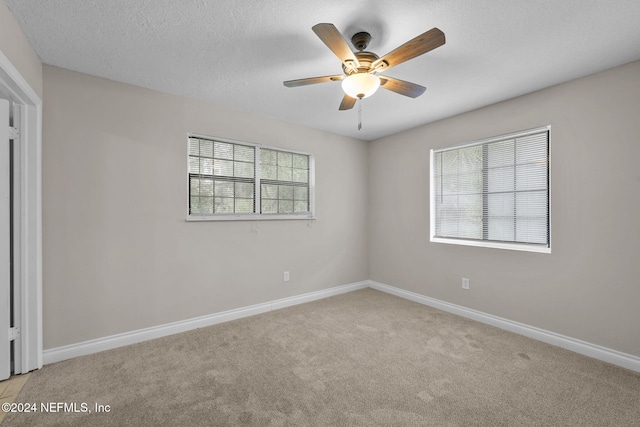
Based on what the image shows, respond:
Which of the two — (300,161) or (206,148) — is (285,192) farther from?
(206,148)

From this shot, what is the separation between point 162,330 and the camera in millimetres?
2834

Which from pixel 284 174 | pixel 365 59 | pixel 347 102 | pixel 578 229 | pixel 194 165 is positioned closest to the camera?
pixel 365 59

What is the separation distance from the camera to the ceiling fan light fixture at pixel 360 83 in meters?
1.85

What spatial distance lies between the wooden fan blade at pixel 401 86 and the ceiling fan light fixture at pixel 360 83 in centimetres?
18

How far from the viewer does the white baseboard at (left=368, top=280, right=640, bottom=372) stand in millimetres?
2295

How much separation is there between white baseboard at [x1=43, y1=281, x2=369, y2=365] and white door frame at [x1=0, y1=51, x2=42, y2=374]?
0.59 feet

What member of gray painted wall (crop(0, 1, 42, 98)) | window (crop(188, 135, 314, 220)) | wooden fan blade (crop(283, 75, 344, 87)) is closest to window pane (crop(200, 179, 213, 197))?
window (crop(188, 135, 314, 220))

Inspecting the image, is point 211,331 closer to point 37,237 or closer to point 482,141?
point 37,237

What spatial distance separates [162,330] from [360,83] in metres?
2.94

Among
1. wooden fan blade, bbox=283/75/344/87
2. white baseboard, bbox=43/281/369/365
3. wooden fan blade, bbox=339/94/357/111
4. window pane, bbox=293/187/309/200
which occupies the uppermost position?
wooden fan blade, bbox=283/75/344/87

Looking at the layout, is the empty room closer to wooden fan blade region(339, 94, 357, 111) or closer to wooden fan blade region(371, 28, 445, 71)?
wooden fan blade region(371, 28, 445, 71)

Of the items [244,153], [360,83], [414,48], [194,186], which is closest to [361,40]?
[360,83]

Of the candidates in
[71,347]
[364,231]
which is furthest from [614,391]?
[71,347]

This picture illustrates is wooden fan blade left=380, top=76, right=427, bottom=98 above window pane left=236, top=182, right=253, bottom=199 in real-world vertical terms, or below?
above
